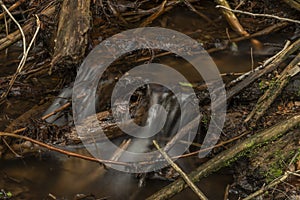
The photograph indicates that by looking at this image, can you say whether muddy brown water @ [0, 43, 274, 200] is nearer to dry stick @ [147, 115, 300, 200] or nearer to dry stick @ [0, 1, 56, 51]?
dry stick @ [147, 115, 300, 200]

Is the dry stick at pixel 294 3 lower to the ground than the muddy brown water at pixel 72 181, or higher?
higher

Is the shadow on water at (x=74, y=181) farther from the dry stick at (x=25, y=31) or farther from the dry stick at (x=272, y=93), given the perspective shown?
the dry stick at (x=25, y=31)

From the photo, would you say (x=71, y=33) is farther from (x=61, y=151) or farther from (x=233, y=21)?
(x=233, y=21)

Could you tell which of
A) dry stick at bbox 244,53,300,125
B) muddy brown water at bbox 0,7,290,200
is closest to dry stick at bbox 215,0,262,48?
dry stick at bbox 244,53,300,125

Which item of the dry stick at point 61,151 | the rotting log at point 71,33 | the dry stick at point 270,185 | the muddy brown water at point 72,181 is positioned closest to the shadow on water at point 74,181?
the muddy brown water at point 72,181

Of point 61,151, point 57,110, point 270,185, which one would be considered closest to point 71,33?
point 57,110

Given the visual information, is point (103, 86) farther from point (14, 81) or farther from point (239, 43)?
point (239, 43)
